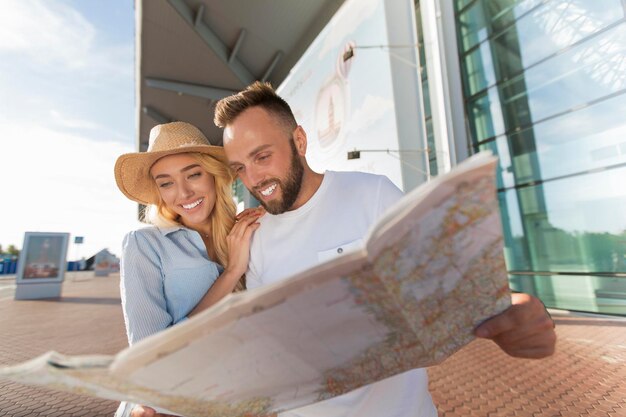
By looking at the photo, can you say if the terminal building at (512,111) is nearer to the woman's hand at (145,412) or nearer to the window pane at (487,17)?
the window pane at (487,17)

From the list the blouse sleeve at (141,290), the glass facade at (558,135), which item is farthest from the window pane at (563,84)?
the blouse sleeve at (141,290)

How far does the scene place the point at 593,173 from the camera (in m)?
6.63

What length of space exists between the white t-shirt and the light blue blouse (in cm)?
23

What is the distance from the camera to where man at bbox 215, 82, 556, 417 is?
4.18ft

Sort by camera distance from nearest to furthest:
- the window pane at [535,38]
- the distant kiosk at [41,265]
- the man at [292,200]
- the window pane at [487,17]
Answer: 1. the man at [292,200]
2. the window pane at [535,38]
3. the window pane at [487,17]
4. the distant kiosk at [41,265]

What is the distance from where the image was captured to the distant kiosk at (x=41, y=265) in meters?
11.4

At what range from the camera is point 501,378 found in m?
3.64

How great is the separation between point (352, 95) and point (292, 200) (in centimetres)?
591

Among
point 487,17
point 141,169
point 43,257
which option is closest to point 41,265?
point 43,257

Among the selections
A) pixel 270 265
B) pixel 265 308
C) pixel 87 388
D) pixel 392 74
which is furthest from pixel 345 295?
pixel 392 74

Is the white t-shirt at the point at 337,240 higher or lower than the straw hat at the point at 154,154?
lower

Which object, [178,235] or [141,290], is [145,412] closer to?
[141,290]

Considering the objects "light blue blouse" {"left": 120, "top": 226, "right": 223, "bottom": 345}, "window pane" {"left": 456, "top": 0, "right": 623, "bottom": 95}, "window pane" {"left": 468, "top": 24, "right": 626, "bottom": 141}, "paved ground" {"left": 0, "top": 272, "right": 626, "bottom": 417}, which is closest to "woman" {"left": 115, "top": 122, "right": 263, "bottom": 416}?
"light blue blouse" {"left": 120, "top": 226, "right": 223, "bottom": 345}

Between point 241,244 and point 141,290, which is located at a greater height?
point 241,244
